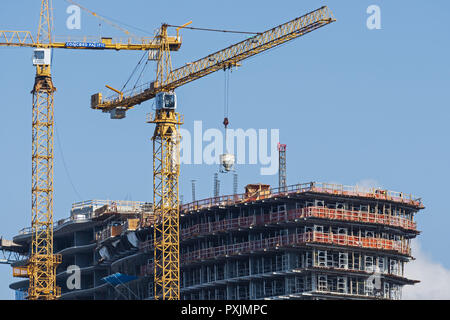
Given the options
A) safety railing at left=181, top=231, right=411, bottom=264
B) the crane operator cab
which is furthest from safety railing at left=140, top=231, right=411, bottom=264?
the crane operator cab

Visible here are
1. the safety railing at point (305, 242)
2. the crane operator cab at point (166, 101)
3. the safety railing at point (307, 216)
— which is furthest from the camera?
the crane operator cab at point (166, 101)

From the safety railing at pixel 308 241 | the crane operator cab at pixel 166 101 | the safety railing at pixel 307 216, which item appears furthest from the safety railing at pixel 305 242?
the crane operator cab at pixel 166 101

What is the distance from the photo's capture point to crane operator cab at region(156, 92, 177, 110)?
184 m

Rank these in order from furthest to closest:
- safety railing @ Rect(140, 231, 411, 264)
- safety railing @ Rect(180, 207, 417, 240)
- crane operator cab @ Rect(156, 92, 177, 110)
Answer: crane operator cab @ Rect(156, 92, 177, 110), safety railing @ Rect(180, 207, 417, 240), safety railing @ Rect(140, 231, 411, 264)

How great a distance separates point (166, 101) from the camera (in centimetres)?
18375

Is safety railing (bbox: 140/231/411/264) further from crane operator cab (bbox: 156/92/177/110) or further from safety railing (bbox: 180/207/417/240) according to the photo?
crane operator cab (bbox: 156/92/177/110)

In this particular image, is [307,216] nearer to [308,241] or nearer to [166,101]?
[308,241]

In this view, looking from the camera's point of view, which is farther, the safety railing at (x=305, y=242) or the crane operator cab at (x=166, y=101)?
the crane operator cab at (x=166, y=101)

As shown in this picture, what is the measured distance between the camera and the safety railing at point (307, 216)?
17050cm

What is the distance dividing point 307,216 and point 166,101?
3173cm

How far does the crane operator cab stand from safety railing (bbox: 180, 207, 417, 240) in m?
20.5

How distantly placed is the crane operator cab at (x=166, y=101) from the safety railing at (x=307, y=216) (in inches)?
806

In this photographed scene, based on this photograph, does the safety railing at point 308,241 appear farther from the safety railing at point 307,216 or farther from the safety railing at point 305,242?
the safety railing at point 307,216

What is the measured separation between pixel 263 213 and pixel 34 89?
4837 centimetres
